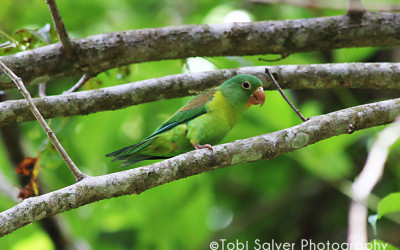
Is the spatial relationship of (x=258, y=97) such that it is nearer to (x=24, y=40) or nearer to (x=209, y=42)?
(x=209, y=42)

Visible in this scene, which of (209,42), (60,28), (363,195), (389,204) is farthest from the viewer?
(209,42)

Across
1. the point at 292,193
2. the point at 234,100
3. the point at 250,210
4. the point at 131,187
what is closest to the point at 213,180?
the point at 250,210

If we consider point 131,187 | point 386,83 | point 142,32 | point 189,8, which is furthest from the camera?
point 189,8

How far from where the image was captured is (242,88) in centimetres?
368

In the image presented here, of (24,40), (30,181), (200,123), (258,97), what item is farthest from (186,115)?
(24,40)

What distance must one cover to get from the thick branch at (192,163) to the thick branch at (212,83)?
0.54 meters

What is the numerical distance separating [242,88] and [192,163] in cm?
113

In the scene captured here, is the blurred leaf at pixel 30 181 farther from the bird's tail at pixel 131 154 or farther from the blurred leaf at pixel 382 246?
the blurred leaf at pixel 382 246

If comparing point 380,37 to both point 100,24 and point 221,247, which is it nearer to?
point 221,247

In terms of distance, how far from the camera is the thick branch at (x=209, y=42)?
3717mm

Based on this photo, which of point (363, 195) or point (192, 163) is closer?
point (363, 195)

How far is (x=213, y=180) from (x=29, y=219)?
3846 millimetres

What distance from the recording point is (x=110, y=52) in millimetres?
3795

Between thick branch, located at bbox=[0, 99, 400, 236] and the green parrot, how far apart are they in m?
0.74
